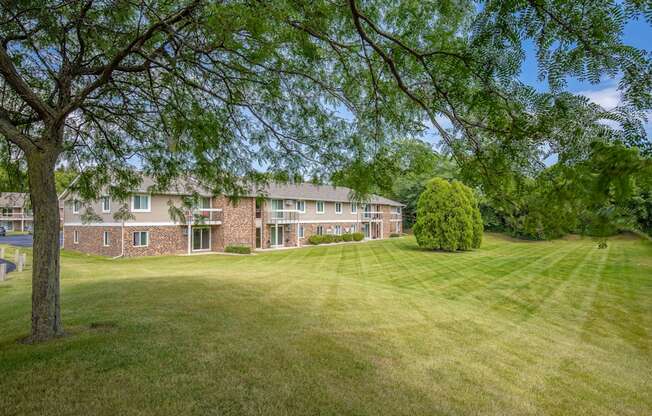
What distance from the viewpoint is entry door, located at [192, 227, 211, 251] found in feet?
88.2

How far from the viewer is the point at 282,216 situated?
105ft

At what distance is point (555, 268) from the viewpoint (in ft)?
57.4

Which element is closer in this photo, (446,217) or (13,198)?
(13,198)

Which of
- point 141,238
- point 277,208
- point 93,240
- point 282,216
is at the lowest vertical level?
point 93,240

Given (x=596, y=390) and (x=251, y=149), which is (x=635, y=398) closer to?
(x=596, y=390)

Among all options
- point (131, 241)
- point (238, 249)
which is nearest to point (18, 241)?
point (131, 241)

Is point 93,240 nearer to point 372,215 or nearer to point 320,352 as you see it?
point 320,352

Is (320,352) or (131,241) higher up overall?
(131,241)

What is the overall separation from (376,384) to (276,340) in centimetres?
197

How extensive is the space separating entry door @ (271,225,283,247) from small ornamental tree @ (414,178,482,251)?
42.9ft

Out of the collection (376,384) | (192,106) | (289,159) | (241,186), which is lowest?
(376,384)

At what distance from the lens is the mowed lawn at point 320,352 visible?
3.86 m

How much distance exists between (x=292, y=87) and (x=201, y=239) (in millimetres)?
23119

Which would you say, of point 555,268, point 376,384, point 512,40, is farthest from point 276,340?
point 555,268
